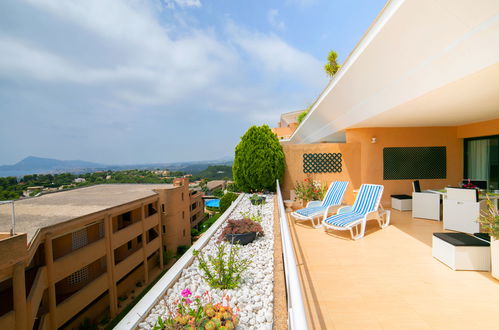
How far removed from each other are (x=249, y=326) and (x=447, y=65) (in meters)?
4.38

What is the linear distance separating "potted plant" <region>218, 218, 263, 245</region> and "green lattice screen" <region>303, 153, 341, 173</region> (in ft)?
16.9

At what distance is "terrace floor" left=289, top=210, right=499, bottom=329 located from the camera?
2.52 m

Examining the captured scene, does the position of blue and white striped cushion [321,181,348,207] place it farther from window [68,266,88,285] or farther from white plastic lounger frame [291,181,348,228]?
window [68,266,88,285]

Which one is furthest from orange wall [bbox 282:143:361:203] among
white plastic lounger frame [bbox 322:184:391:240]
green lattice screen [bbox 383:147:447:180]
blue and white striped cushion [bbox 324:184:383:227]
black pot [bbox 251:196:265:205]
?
blue and white striped cushion [bbox 324:184:383:227]

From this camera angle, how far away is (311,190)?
27.3 feet

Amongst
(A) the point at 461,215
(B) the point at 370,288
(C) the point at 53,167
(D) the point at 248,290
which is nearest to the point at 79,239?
(D) the point at 248,290

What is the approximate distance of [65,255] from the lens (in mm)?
12820

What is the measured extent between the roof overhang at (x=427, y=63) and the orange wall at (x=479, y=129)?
133 centimetres

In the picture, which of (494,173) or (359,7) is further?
(359,7)

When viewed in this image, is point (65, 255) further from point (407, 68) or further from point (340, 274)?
point (407, 68)

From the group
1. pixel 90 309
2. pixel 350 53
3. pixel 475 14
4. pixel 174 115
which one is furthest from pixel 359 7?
pixel 174 115

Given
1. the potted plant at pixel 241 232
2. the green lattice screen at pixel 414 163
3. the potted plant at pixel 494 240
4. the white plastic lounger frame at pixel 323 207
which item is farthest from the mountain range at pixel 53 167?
the potted plant at pixel 494 240

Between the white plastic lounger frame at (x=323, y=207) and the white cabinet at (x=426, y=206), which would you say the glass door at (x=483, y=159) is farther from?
the white plastic lounger frame at (x=323, y=207)

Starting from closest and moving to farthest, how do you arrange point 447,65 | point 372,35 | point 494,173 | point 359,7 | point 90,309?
point 447,65 → point 372,35 → point 494,173 → point 359,7 → point 90,309
